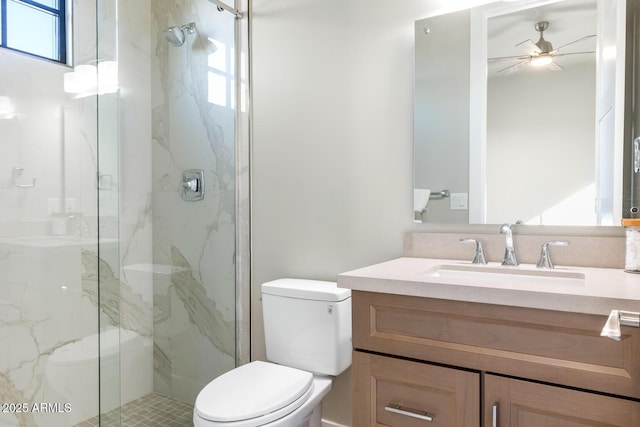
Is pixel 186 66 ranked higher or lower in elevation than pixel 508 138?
higher

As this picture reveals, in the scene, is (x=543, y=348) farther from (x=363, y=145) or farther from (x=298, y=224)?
(x=298, y=224)

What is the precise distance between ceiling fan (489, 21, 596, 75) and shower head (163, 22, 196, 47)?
5.18ft

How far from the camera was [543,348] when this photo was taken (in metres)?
1.02

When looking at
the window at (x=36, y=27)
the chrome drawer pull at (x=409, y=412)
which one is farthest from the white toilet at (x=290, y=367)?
the window at (x=36, y=27)

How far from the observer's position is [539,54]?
1542mm

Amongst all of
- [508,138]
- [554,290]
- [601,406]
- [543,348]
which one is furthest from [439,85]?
[601,406]

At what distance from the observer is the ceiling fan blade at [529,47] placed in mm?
1549

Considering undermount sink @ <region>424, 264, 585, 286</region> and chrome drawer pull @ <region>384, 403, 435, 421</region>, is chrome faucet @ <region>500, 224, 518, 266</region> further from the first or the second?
chrome drawer pull @ <region>384, 403, 435, 421</region>

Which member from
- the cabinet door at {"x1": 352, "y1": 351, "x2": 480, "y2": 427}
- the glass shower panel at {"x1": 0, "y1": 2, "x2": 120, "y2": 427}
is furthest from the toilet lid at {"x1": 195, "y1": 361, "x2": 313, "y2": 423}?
the glass shower panel at {"x1": 0, "y1": 2, "x2": 120, "y2": 427}

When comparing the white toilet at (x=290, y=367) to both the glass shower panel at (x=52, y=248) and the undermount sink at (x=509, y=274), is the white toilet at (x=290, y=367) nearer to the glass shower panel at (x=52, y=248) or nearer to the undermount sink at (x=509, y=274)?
the undermount sink at (x=509, y=274)

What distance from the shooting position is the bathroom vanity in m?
0.96

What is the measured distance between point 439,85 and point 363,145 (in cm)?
40

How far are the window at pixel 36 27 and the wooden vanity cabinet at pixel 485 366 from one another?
190 centimetres

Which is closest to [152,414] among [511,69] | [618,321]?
[618,321]
